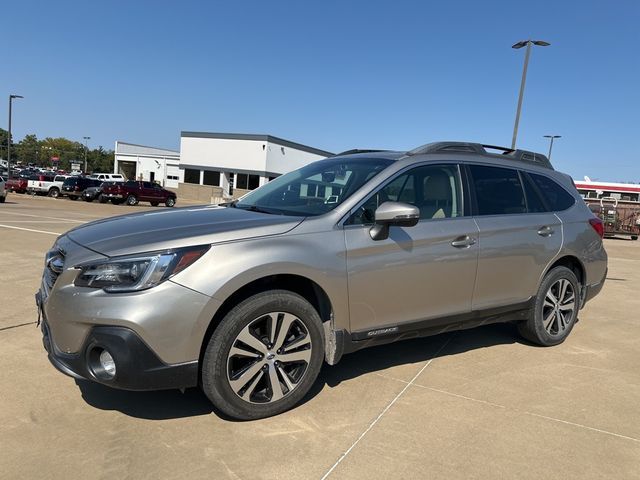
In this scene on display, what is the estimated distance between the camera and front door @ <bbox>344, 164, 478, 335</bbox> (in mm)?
3434

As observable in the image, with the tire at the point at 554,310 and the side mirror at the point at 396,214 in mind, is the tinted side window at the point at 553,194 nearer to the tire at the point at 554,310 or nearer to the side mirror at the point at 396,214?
the tire at the point at 554,310

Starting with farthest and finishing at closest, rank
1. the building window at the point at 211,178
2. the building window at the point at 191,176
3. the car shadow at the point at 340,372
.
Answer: the building window at the point at 191,176, the building window at the point at 211,178, the car shadow at the point at 340,372

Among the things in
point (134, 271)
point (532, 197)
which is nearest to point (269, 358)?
point (134, 271)

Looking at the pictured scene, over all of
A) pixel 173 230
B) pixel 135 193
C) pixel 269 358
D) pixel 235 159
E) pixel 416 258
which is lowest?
pixel 135 193

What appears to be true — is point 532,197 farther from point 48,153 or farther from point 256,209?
point 48,153

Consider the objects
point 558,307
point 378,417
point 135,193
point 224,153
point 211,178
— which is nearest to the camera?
point 378,417

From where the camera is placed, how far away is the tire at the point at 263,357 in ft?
9.63

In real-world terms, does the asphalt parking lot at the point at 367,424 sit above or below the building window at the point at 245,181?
below

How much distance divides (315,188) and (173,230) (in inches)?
54.1

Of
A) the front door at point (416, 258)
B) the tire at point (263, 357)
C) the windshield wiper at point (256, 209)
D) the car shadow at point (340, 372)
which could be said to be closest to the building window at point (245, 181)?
the car shadow at point (340, 372)

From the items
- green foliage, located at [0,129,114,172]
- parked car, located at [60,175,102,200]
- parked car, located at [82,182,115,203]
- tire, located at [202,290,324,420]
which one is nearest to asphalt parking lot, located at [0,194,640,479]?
tire, located at [202,290,324,420]

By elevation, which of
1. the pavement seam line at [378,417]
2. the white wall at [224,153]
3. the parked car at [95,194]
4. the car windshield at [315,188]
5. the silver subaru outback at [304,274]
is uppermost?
the white wall at [224,153]

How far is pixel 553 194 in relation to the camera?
16.3 ft

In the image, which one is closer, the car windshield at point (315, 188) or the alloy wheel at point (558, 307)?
the car windshield at point (315, 188)
